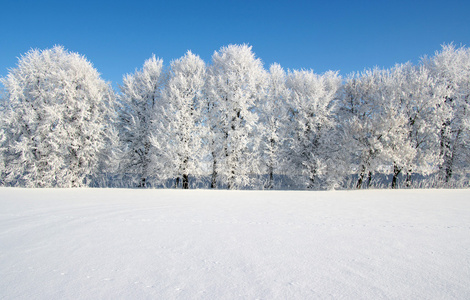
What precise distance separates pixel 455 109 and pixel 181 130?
2097 centimetres

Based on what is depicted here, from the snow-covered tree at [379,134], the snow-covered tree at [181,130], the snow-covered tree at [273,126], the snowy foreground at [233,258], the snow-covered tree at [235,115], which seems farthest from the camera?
the snow-covered tree at [273,126]

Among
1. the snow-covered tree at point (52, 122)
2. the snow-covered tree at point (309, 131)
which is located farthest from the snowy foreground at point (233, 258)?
the snow-covered tree at point (52, 122)

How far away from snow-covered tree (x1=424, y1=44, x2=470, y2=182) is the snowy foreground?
17.0 metres

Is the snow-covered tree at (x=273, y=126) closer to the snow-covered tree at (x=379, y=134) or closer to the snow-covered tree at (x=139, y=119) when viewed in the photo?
the snow-covered tree at (x=379, y=134)

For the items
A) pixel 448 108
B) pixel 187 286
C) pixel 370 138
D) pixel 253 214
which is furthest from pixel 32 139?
pixel 448 108

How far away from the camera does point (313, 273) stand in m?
2.53

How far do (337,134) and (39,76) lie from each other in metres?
24.1

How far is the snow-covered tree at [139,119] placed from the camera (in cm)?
1747

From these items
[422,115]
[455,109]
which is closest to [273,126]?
[422,115]

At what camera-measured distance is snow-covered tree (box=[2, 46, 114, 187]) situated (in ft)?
52.5

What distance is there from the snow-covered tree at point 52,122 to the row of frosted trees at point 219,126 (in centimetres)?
9

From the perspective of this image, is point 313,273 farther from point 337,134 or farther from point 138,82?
point 138,82

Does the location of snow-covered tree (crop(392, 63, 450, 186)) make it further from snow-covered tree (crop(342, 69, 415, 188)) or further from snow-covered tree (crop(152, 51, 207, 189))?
snow-covered tree (crop(152, 51, 207, 189))

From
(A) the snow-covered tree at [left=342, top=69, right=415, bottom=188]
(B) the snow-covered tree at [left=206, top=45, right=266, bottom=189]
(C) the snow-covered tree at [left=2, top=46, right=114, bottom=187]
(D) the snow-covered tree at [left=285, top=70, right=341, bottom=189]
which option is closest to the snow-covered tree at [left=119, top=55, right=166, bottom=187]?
(C) the snow-covered tree at [left=2, top=46, right=114, bottom=187]
